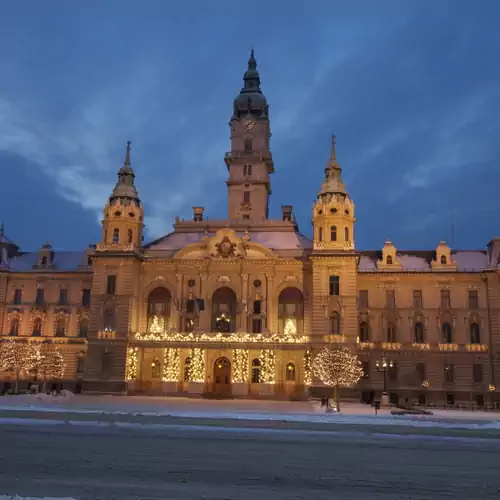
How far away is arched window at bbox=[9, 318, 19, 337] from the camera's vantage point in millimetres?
77938

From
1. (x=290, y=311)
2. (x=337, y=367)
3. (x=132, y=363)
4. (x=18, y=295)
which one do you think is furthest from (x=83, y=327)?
(x=337, y=367)

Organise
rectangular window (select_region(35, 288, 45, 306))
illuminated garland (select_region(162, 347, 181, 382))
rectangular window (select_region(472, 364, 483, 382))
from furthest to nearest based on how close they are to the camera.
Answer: rectangular window (select_region(35, 288, 45, 306)) < illuminated garland (select_region(162, 347, 181, 382)) < rectangular window (select_region(472, 364, 483, 382))

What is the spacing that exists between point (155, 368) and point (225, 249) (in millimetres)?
16169

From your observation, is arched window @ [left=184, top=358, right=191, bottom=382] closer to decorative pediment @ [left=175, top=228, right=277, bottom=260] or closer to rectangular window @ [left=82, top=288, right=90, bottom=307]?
decorative pediment @ [left=175, top=228, right=277, bottom=260]

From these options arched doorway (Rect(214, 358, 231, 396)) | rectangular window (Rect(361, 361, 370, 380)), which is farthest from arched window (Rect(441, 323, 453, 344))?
arched doorway (Rect(214, 358, 231, 396))

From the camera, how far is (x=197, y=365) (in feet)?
228

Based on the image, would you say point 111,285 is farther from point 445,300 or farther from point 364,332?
point 445,300

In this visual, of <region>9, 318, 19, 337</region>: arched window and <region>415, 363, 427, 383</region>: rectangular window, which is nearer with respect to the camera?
<region>415, 363, 427, 383</region>: rectangular window

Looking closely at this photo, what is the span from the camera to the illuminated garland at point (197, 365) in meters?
69.2

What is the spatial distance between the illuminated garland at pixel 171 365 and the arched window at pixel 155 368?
5.60ft

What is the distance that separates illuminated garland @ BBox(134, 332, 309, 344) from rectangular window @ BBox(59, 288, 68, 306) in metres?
13.4

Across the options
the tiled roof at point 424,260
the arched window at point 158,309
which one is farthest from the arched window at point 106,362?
the tiled roof at point 424,260

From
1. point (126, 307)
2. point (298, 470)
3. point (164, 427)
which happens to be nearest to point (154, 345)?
point (126, 307)

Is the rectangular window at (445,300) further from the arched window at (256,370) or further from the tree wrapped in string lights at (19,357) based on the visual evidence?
the tree wrapped in string lights at (19,357)
